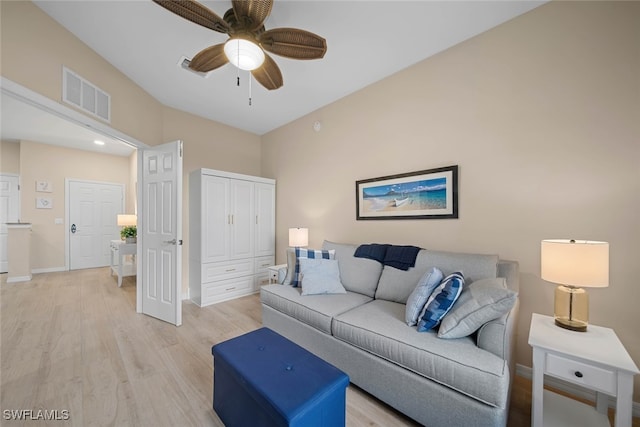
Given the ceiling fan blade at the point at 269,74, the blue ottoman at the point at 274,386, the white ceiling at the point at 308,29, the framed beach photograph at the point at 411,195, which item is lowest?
the blue ottoman at the point at 274,386

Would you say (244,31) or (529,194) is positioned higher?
(244,31)

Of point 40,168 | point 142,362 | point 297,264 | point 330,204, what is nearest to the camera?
point 142,362

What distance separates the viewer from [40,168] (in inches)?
197

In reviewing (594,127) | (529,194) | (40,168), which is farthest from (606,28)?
(40,168)

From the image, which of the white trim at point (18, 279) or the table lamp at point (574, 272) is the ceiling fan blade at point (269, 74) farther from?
the white trim at point (18, 279)

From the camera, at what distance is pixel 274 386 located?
110cm

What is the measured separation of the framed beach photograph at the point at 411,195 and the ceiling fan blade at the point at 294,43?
4.80ft

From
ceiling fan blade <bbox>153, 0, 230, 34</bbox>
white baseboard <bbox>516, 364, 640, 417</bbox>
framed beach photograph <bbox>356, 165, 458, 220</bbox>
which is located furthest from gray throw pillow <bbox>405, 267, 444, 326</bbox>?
ceiling fan blade <bbox>153, 0, 230, 34</bbox>

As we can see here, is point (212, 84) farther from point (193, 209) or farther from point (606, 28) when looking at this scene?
point (606, 28)

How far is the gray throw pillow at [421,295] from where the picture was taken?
1.63 m

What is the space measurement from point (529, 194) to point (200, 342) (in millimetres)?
3185

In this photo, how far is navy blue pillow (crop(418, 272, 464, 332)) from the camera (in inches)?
59.3

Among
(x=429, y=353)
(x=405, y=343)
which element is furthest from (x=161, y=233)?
(x=429, y=353)

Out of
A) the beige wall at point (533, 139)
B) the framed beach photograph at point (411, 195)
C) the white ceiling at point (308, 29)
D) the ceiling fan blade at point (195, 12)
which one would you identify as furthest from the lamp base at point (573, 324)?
the ceiling fan blade at point (195, 12)
